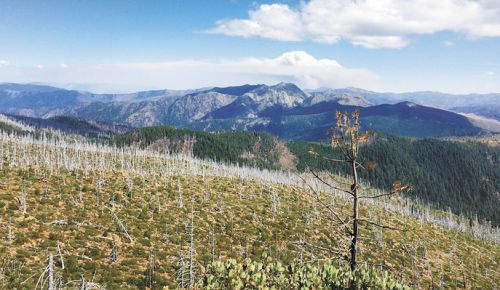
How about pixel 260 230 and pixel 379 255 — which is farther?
pixel 379 255

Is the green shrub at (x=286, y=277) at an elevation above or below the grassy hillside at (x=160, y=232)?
above

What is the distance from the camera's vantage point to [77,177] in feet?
362

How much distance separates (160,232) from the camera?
81.6m

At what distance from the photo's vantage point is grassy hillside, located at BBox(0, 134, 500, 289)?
5338 cm

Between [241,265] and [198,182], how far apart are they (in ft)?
430

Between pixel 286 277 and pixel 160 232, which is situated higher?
pixel 286 277

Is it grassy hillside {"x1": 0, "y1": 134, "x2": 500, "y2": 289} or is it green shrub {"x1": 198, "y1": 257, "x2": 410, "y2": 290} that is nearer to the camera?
green shrub {"x1": 198, "y1": 257, "x2": 410, "y2": 290}

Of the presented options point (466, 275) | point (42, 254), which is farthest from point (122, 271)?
point (466, 275)

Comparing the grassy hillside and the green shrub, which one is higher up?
the green shrub

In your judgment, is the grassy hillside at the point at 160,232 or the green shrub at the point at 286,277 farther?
the grassy hillside at the point at 160,232

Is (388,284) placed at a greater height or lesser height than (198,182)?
greater

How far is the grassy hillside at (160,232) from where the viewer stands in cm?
5338

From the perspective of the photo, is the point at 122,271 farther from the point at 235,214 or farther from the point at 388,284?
the point at 235,214

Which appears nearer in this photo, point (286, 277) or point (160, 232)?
point (286, 277)
